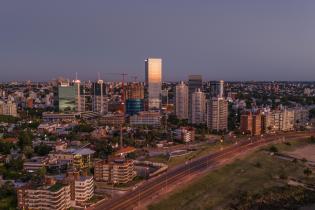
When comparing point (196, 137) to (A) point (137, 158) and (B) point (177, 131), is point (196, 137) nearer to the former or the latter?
(B) point (177, 131)

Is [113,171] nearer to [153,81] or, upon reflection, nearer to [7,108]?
[7,108]

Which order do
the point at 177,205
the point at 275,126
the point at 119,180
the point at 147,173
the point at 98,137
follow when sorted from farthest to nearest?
the point at 275,126
the point at 98,137
the point at 147,173
the point at 119,180
the point at 177,205

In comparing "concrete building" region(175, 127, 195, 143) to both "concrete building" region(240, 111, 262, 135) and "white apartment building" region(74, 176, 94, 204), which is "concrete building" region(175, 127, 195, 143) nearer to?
"concrete building" region(240, 111, 262, 135)

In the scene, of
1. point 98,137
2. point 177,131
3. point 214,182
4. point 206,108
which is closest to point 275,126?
point 206,108

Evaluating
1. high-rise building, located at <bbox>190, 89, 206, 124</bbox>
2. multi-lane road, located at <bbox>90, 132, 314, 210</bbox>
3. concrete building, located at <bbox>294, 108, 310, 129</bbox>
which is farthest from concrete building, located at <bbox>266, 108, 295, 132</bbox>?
high-rise building, located at <bbox>190, 89, 206, 124</bbox>

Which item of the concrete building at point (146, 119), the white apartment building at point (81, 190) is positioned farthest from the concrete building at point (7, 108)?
the white apartment building at point (81, 190)
